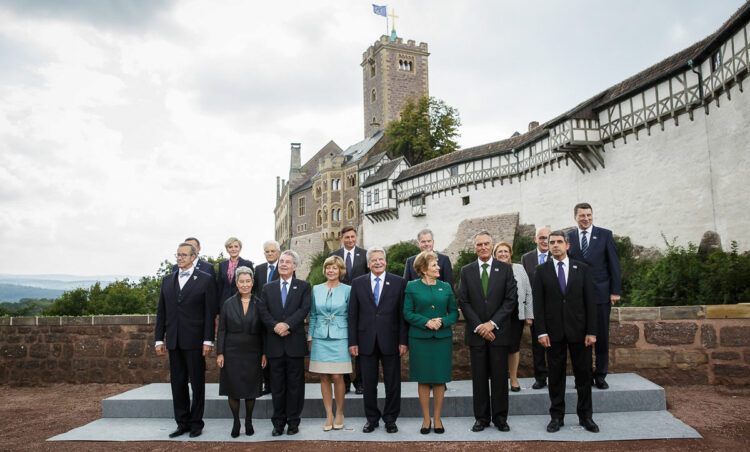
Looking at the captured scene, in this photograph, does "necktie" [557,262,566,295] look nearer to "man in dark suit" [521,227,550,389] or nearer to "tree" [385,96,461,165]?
"man in dark suit" [521,227,550,389]

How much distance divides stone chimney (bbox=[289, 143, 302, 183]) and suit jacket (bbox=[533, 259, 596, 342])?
49613mm

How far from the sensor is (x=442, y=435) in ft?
16.1

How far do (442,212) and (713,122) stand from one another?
1819 cm

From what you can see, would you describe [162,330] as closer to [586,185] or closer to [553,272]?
[553,272]

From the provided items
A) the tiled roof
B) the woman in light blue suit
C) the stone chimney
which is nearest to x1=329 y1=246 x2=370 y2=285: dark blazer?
the woman in light blue suit

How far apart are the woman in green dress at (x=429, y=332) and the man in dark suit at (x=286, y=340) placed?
1129 millimetres

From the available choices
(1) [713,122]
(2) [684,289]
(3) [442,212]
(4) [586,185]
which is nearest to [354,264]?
(2) [684,289]

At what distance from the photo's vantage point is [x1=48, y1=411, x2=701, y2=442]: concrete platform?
4715mm

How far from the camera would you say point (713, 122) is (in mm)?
15984

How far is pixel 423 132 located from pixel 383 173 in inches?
217

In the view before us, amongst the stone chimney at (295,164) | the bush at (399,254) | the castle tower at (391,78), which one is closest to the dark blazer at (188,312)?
the bush at (399,254)

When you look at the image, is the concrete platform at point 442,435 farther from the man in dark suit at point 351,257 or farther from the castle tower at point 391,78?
the castle tower at point 391,78

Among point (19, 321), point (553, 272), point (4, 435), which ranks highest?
point (553, 272)

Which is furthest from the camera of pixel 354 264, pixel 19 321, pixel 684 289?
pixel 684 289
